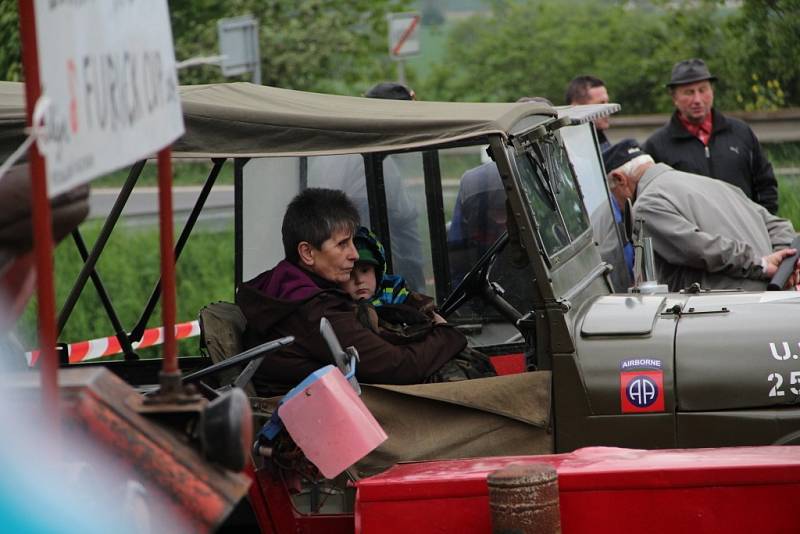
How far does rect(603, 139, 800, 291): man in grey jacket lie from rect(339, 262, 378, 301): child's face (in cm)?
167

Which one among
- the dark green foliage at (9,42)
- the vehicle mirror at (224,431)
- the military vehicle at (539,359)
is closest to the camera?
the vehicle mirror at (224,431)

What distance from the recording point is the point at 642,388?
4.14m

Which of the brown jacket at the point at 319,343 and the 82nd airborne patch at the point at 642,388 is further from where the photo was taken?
the brown jacket at the point at 319,343

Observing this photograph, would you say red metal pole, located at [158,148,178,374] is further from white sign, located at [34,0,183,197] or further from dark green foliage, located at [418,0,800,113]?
dark green foliage, located at [418,0,800,113]

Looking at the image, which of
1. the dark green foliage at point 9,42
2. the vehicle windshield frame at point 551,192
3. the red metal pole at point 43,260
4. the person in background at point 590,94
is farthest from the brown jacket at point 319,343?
the dark green foliage at point 9,42

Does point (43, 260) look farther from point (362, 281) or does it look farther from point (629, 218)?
point (629, 218)

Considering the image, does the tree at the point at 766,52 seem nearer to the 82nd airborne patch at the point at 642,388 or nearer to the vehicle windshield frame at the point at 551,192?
the vehicle windshield frame at the point at 551,192

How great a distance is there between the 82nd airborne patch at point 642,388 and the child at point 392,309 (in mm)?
596

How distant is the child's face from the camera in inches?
190

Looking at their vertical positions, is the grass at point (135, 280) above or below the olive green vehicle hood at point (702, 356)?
below

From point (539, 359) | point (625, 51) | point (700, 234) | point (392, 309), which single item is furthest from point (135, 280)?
point (625, 51)

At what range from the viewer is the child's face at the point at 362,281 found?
4820mm

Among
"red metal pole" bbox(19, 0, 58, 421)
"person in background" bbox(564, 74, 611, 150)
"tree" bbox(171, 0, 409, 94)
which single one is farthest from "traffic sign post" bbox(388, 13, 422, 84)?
"red metal pole" bbox(19, 0, 58, 421)

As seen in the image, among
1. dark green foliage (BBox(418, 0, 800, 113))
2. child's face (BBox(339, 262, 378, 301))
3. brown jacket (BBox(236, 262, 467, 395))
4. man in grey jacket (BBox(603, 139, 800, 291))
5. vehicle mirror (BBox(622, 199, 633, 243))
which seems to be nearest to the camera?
brown jacket (BBox(236, 262, 467, 395))
